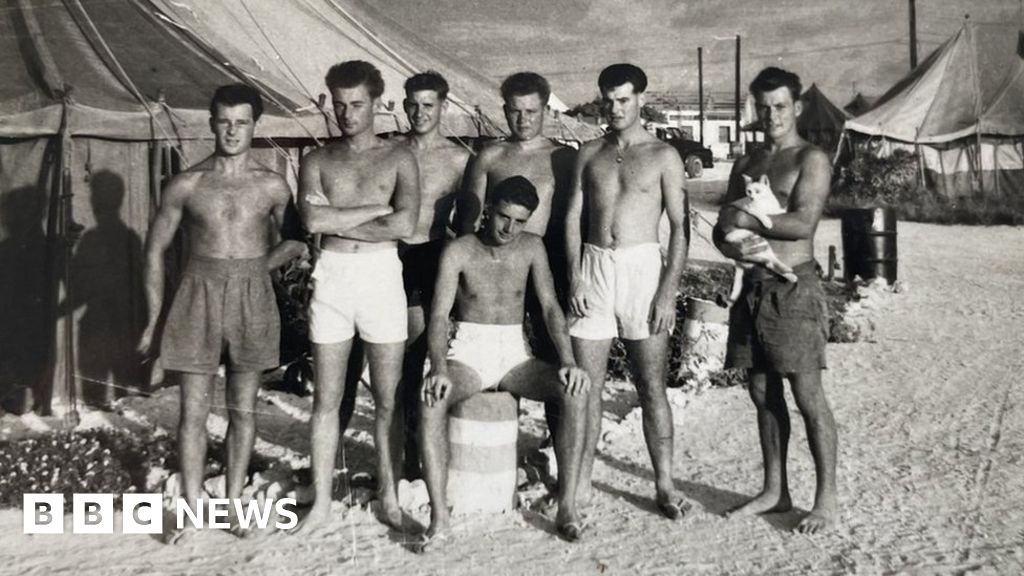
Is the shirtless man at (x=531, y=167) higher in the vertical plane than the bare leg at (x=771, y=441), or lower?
higher

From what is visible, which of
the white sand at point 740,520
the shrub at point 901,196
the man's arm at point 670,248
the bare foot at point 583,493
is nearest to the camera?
the white sand at point 740,520

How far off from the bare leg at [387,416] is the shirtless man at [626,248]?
2.89 ft

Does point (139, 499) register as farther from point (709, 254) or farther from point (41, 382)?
point (709, 254)

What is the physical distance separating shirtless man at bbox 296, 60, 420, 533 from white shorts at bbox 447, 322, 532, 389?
0.29m

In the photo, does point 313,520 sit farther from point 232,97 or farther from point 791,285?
point 791,285

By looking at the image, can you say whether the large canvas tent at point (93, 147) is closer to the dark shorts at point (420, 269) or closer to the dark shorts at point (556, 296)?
the dark shorts at point (420, 269)

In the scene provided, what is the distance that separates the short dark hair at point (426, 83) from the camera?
14.6 ft

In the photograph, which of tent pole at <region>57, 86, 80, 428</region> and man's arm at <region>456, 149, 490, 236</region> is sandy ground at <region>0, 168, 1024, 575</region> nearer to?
tent pole at <region>57, 86, 80, 428</region>

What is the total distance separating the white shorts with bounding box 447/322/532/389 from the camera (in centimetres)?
424

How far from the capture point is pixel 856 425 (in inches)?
236

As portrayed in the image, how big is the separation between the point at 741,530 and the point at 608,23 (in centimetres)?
646

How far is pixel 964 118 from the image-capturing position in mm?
21078

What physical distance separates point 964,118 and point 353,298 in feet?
68.0

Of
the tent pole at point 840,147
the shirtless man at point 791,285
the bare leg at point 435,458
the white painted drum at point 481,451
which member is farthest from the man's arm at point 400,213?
the tent pole at point 840,147
